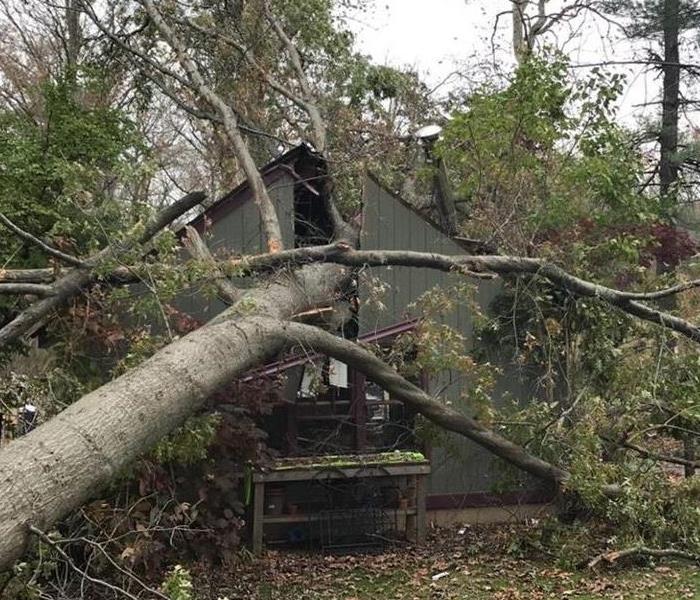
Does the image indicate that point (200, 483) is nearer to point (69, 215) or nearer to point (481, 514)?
point (69, 215)

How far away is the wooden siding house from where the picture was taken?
838cm

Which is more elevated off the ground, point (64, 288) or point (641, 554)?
point (64, 288)

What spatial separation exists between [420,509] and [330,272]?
267 cm

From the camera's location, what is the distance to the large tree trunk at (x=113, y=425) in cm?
314

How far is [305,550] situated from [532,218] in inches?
184

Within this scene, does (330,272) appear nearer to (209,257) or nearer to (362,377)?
(362,377)

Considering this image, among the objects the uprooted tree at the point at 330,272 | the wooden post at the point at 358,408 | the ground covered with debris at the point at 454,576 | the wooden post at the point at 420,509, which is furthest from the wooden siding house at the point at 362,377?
the ground covered with debris at the point at 454,576

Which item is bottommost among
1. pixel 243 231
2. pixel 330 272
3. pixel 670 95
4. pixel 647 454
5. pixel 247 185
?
pixel 647 454

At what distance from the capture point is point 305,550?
7.76 m

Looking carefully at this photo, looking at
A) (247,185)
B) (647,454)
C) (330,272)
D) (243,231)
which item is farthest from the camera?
(243,231)

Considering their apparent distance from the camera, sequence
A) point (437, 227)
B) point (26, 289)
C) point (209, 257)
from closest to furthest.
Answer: point (26, 289)
point (209, 257)
point (437, 227)

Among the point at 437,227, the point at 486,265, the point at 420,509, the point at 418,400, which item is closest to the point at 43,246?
the point at 418,400

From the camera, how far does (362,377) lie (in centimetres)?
853

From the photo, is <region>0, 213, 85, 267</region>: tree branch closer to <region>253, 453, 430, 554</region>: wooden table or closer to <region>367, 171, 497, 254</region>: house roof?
<region>253, 453, 430, 554</region>: wooden table
